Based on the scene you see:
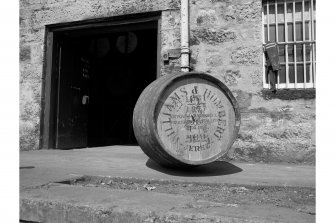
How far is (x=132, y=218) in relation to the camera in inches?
74.3

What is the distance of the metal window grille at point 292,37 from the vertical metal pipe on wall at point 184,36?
44.2 inches

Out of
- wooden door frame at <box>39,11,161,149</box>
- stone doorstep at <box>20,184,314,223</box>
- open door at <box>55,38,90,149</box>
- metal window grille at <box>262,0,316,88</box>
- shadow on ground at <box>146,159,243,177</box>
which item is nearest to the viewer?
stone doorstep at <box>20,184,314,223</box>

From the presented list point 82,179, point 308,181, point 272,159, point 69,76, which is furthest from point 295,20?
point 69,76

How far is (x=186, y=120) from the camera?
3266 millimetres

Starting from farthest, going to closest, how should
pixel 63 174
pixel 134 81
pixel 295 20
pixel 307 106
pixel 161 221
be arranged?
pixel 134 81
pixel 295 20
pixel 307 106
pixel 63 174
pixel 161 221

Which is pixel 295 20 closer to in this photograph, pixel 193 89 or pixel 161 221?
pixel 193 89

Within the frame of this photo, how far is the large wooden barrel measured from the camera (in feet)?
10.1

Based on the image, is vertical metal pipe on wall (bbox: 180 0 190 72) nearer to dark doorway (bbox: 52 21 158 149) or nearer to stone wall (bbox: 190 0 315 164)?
stone wall (bbox: 190 0 315 164)

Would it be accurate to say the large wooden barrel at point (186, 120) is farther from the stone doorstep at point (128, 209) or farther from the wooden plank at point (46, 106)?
the wooden plank at point (46, 106)

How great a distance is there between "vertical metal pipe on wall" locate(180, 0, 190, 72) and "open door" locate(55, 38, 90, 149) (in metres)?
2.63

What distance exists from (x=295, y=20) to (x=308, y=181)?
102 inches

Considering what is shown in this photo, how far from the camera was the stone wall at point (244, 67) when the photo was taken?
423 centimetres

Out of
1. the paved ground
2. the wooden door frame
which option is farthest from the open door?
the paved ground

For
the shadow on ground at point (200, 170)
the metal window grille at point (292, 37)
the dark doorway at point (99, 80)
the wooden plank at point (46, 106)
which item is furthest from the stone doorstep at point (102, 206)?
the dark doorway at point (99, 80)
